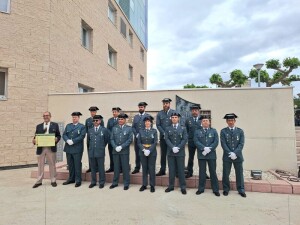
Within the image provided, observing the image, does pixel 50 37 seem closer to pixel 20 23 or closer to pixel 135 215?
pixel 20 23

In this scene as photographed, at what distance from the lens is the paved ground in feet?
12.4

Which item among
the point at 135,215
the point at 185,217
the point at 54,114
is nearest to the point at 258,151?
the point at 185,217

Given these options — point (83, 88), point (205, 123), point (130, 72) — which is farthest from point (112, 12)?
point (205, 123)

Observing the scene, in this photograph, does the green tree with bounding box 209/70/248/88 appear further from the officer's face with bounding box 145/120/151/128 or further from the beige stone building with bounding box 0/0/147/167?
the officer's face with bounding box 145/120/151/128

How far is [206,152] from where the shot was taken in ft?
17.0

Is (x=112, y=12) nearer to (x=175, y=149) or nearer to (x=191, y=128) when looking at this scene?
(x=191, y=128)

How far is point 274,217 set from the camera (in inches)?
154

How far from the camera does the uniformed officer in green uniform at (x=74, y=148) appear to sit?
19.4 ft

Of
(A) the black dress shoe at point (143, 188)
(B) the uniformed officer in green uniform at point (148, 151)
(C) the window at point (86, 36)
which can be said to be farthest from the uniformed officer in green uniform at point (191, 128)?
(C) the window at point (86, 36)

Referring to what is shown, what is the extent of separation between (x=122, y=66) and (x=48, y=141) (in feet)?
44.2

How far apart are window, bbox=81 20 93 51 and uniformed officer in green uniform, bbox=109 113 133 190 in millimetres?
8407

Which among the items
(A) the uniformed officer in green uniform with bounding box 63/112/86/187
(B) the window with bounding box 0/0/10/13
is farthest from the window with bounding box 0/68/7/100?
(A) the uniformed officer in green uniform with bounding box 63/112/86/187

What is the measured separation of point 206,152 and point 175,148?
0.66m

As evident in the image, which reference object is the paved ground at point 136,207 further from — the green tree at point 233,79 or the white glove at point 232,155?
the green tree at point 233,79
